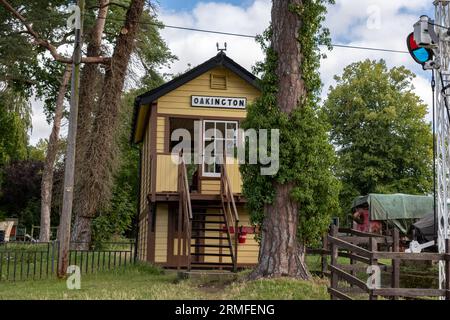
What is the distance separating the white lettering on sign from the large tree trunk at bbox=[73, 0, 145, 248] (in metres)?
4.70

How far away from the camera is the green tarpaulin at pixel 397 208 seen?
2692 centimetres

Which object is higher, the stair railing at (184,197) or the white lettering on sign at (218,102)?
the white lettering on sign at (218,102)

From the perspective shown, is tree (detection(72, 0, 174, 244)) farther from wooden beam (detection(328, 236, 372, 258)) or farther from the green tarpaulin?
wooden beam (detection(328, 236, 372, 258))

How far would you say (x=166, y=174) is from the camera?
17297mm

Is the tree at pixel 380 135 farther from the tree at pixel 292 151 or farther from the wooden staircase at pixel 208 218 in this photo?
the tree at pixel 292 151

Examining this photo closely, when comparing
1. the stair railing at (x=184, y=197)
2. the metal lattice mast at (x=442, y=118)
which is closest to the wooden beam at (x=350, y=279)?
the metal lattice mast at (x=442, y=118)

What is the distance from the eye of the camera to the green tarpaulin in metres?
26.9

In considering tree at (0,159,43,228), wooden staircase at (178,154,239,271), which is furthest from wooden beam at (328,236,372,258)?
tree at (0,159,43,228)

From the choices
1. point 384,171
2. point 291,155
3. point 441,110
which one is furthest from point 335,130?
point 291,155

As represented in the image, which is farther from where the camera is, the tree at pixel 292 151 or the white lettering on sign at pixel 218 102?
the white lettering on sign at pixel 218 102

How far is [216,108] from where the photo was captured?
1808cm

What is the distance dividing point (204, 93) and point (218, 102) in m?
0.50

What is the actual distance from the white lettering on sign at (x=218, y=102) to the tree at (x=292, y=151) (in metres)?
6.31
